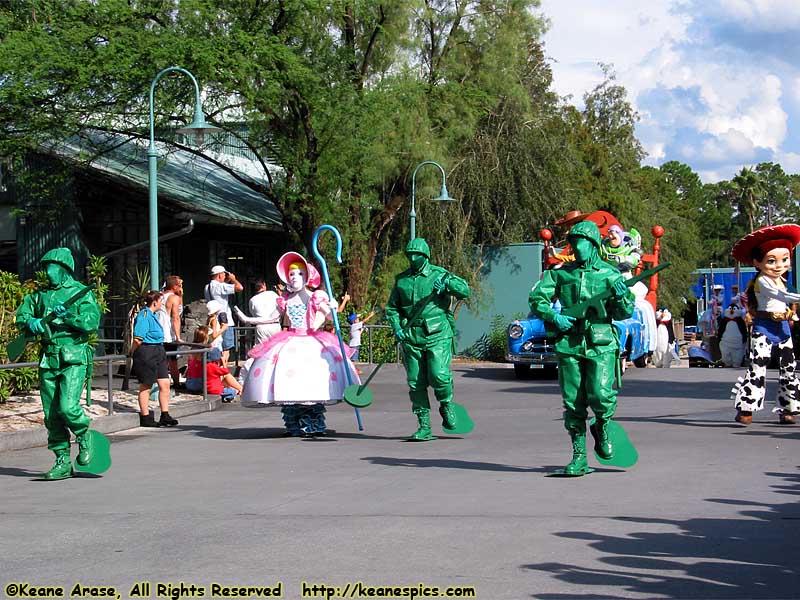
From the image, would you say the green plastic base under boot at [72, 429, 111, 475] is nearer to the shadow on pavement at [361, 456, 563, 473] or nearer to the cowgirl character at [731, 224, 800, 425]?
the shadow on pavement at [361, 456, 563, 473]

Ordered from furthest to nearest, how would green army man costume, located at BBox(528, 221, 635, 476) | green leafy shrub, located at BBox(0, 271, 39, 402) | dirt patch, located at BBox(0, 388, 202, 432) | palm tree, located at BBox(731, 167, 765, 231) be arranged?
palm tree, located at BBox(731, 167, 765, 231) → green leafy shrub, located at BBox(0, 271, 39, 402) → dirt patch, located at BBox(0, 388, 202, 432) → green army man costume, located at BBox(528, 221, 635, 476)

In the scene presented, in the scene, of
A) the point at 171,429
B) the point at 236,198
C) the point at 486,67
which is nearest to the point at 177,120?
the point at 236,198

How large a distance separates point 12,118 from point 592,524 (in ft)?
62.5

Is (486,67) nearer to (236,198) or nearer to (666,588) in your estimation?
(236,198)

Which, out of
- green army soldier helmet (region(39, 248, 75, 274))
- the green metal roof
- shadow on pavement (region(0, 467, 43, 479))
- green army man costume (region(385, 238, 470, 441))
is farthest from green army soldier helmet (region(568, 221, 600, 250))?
the green metal roof

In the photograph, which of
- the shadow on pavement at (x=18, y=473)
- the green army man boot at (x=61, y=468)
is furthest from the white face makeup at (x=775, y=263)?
the shadow on pavement at (x=18, y=473)

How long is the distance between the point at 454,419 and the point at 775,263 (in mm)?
3860

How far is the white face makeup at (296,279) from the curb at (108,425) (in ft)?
9.55

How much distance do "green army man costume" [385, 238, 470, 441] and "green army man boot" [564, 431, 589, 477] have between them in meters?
2.82

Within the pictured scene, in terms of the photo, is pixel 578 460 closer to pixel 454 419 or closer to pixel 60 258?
pixel 454 419

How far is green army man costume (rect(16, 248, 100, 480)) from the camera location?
32.4 ft

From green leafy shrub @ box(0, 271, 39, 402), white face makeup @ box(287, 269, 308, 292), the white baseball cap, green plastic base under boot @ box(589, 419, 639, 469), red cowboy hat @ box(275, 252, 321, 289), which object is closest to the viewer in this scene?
green plastic base under boot @ box(589, 419, 639, 469)

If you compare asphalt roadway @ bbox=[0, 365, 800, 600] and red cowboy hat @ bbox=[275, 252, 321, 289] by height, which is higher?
red cowboy hat @ bbox=[275, 252, 321, 289]

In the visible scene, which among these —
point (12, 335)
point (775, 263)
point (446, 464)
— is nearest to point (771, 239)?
point (775, 263)
